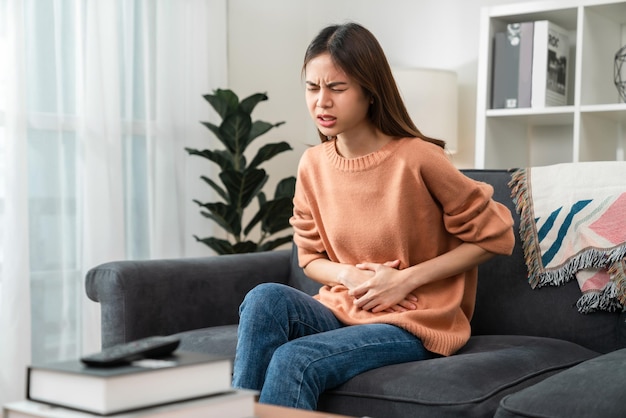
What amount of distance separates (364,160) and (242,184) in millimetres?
1330

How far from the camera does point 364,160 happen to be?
75.0 inches

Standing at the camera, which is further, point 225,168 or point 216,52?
point 216,52

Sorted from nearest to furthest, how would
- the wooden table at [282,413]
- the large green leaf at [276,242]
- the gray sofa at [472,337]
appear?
the wooden table at [282,413]
the gray sofa at [472,337]
the large green leaf at [276,242]

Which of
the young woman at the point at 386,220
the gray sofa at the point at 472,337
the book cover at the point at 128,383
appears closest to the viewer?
the book cover at the point at 128,383

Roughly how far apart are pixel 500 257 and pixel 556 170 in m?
0.25

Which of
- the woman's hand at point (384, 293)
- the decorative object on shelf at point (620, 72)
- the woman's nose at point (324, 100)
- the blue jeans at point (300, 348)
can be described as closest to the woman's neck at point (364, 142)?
the woman's nose at point (324, 100)

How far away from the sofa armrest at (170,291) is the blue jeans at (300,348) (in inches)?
18.2

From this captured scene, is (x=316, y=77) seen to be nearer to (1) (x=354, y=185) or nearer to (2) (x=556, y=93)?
(1) (x=354, y=185)

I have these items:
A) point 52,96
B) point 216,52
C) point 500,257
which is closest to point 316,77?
point 500,257

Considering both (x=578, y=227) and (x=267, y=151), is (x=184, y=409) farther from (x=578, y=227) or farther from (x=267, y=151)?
(x=267, y=151)

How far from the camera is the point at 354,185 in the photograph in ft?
6.27

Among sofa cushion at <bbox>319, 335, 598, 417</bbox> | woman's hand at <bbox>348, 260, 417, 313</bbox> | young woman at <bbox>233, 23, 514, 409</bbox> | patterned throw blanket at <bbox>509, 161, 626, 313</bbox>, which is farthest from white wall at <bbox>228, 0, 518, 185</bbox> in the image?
sofa cushion at <bbox>319, 335, 598, 417</bbox>

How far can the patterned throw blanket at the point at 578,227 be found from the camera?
1895mm

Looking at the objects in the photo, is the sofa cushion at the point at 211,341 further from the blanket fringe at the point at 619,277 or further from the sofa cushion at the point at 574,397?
the blanket fringe at the point at 619,277
